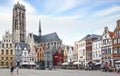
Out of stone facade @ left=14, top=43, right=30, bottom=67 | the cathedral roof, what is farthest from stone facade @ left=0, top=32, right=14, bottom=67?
the cathedral roof

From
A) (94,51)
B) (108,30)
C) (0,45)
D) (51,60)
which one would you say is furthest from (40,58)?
(108,30)

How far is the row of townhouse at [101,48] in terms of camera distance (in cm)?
7512

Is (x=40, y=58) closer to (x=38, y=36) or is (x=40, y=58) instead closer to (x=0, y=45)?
(x=0, y=45)

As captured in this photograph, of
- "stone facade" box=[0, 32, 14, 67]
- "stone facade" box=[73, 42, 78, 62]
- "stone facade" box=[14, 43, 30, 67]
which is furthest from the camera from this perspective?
"stone facade" box=[14, 43, 30, 67]

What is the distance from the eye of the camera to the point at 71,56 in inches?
4205

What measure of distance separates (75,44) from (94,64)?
76.3 feet

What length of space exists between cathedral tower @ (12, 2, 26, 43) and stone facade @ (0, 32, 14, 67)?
33929 millimetres

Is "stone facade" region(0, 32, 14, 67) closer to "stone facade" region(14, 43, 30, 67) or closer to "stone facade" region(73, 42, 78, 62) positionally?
"stone facade" region(14, 43, 30, 67)

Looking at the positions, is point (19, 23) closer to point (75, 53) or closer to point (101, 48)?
point (75, 53)

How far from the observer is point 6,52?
123625mm

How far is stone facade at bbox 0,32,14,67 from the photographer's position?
123 metres

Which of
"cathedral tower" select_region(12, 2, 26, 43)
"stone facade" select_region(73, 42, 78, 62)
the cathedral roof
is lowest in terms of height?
"stone facade" select_region(73, 42, 78, 62)

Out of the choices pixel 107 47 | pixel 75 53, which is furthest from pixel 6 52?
pixel 107 47

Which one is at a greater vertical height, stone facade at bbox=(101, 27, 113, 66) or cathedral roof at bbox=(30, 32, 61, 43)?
cathedral roof at bbox=(30, 32, 61, 43)
